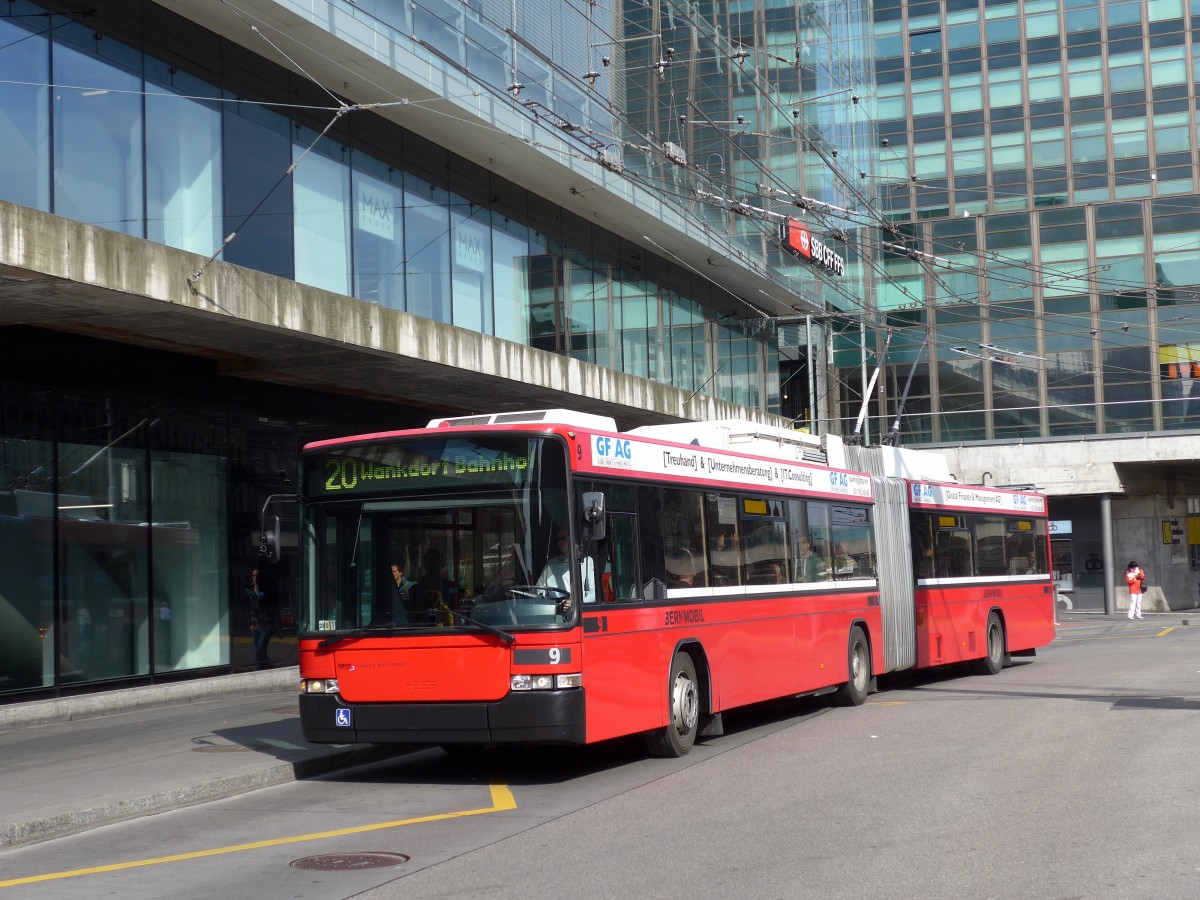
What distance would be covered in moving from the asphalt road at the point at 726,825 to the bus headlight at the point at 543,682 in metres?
0.80

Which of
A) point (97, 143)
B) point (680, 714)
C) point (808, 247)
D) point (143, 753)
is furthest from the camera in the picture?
point (808, 247)

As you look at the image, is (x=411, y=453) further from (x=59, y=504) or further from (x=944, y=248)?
(x=944, y=248)

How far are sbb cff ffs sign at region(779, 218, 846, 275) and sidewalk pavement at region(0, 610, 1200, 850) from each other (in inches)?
782

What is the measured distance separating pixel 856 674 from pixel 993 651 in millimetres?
5481

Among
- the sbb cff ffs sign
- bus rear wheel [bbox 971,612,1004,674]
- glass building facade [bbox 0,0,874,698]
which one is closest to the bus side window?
glass building facade [bbox 0,0,874,698]

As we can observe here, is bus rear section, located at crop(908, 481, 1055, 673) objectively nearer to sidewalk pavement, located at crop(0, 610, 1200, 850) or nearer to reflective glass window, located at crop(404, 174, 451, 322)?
reflective glass window, located at crop(404, 174, 451, 322)

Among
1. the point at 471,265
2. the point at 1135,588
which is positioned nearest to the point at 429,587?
the point at 471,265

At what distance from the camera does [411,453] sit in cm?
1134

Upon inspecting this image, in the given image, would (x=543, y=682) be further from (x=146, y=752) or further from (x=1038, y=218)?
(x=1038, y=218)

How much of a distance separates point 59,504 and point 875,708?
10213mm

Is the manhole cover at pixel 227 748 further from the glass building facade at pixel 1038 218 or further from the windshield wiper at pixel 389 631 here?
the glass building facade at pixel 1038 218

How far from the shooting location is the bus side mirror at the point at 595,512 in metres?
10.7

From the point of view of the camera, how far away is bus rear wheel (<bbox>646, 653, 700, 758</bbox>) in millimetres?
12297

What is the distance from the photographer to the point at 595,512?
10.7 metres
